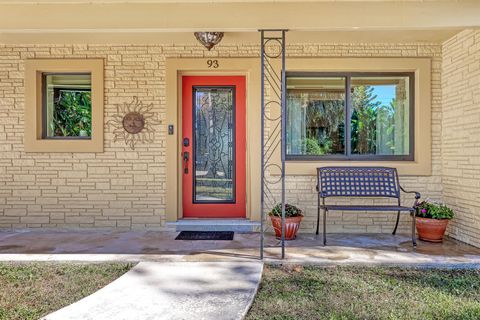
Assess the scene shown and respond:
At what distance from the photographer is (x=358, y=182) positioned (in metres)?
5.13

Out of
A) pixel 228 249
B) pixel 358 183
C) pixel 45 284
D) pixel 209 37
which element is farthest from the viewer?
pixel 358 183

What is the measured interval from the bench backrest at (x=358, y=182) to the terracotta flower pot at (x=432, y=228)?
1.62 ft

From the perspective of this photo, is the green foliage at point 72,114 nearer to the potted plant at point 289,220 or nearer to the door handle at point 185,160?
the door handle at point 185,160

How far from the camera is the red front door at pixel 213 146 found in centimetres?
555

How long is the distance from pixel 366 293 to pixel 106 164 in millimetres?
4040

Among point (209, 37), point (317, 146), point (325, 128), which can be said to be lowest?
point (317, 146)

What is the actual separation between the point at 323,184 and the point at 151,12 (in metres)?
3.16

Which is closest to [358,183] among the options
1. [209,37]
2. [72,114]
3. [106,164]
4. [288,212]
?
[288,212]

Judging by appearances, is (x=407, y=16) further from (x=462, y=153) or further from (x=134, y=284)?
(x=134, y=284)

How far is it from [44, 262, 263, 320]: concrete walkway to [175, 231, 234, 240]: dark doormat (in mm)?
1010

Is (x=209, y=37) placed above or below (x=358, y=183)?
above

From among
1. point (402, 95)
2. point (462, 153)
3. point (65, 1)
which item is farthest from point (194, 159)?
point (462, 153)

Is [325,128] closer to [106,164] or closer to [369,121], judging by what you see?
[369,121]

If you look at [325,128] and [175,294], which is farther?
[325,128]
